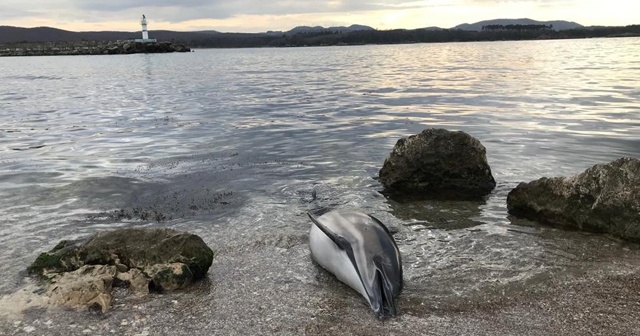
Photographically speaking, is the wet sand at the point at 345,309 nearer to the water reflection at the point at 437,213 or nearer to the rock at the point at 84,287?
the rock at the point at 84,287

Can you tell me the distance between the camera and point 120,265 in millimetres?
6422

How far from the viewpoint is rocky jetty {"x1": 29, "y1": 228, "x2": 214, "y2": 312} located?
5836 mm

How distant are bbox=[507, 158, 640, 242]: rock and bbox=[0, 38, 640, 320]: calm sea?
0.32 m

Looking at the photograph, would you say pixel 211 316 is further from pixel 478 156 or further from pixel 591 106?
pixel 591 106

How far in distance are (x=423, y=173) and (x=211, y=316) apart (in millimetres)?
6044

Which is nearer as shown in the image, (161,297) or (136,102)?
(161,297)

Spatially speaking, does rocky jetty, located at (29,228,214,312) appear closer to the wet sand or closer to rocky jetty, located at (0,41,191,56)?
the wet sand

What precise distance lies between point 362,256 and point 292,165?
24.7 feet

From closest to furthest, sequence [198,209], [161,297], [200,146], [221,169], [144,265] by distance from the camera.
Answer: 1. [161,297]
2. [144,265]
3. [198,209]
4. [221,169]
5. [200,146]

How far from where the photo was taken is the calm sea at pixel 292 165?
7484 millimetres

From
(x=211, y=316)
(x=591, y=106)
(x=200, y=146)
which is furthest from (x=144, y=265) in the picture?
(x=591, y=106)

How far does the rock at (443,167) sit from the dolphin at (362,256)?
3.65 metres

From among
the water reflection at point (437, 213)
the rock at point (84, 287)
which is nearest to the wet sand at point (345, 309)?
the rock at point (84, 287)

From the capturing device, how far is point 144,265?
6395mm
